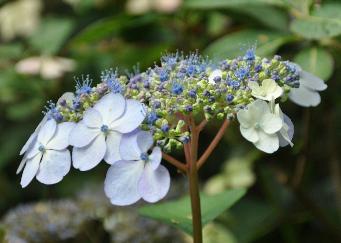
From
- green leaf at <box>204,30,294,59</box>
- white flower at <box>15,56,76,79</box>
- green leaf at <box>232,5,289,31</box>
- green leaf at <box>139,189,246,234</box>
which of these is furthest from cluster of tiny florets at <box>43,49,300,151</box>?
white flower at <box>15,56,76,79</box>

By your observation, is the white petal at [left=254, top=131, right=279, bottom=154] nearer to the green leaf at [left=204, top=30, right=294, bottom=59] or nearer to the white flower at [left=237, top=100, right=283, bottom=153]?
the white flower at [left=237, top=100, right=283, bottom=153]

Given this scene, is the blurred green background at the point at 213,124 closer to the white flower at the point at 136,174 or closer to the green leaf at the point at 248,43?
the green leaf at the point at 248,43

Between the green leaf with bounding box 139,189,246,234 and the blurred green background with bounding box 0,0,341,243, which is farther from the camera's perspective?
the blurred green background with bounding box 0,0,341,243

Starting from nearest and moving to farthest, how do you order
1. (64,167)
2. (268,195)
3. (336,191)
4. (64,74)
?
(64,167) → (336,191) → (268,195) → (64,74)

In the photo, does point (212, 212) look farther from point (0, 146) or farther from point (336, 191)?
point (0, 146)

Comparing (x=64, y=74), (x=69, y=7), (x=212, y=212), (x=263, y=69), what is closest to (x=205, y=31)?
(x=64, y=74)

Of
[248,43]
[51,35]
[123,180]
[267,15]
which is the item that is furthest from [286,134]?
[51,35]
